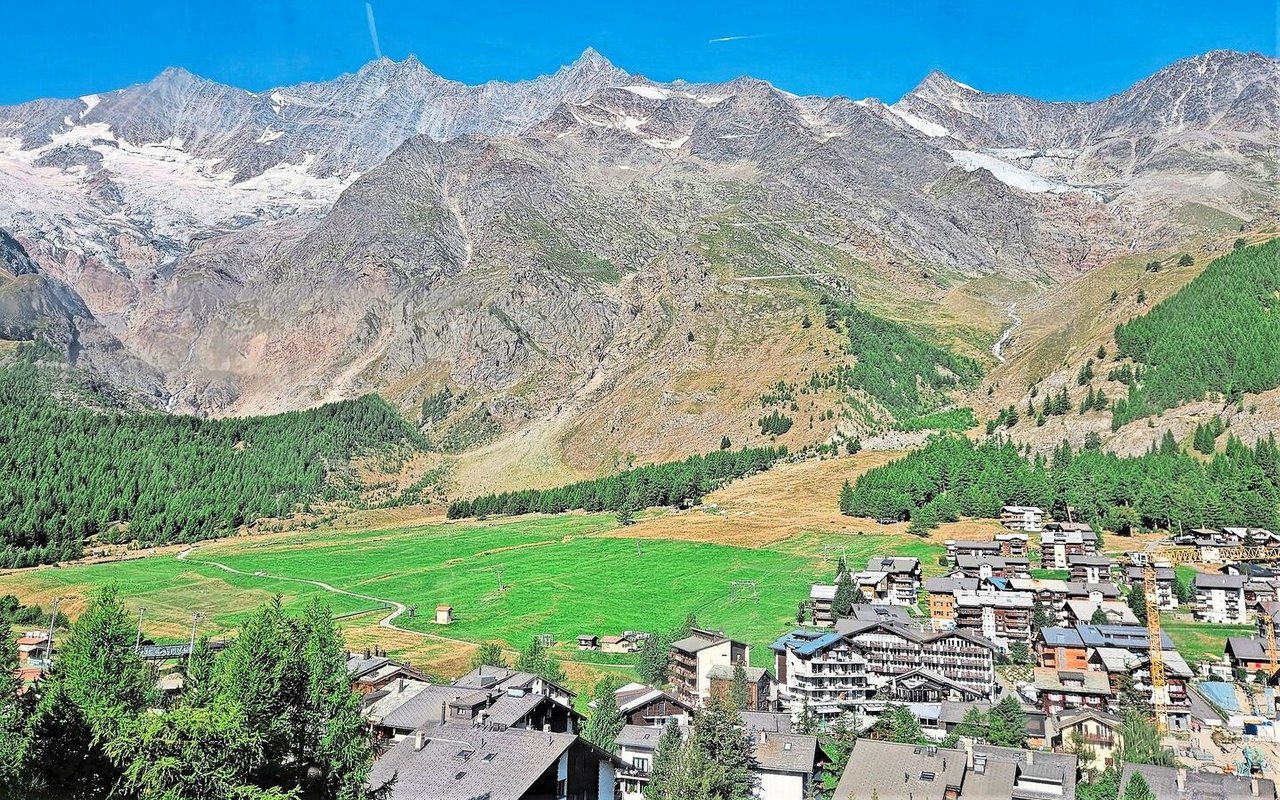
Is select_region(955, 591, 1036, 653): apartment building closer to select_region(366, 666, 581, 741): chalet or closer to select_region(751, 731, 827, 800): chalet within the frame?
select_region(751, 731, 827, 800): chalet

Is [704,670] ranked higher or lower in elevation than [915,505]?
lower

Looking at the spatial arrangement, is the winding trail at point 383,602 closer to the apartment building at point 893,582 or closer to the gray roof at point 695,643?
the gray roof at point 695,643

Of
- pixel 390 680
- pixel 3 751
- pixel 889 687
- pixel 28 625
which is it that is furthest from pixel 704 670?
pixel 28 625

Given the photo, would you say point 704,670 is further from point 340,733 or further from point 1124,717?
point 340,733

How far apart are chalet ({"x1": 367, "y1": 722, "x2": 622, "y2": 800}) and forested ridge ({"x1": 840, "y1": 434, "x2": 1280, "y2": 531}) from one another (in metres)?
127

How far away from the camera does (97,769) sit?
3547 cm

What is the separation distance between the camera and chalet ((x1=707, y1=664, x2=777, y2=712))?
292ft

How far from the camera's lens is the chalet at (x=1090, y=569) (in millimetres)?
130000

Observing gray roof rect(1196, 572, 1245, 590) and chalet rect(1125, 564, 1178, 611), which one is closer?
gray roof rect(1196, 572, 1245, 590)

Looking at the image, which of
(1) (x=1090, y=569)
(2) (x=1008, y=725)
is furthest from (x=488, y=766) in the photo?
(1) (x=1090, y=569)

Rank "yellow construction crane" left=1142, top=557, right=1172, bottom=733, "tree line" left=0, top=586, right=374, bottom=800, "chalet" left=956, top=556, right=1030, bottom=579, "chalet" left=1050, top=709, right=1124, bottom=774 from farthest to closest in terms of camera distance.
A: 1. "chalet" left=956, top=556, right=1030, bottom=579
2. "yellow construction crane" left=1142, top=557, right=1172, bottom=733
3. "chalet" left=1050, top=709, right=1124, bottom=774
4. "tree line" left=0, top=586, right=374, bottom=800

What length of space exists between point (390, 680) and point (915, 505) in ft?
416

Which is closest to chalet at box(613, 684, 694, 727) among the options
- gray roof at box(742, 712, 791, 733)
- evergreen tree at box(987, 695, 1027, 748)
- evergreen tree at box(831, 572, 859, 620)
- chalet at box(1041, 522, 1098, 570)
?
gray roof at box(742, 712, 791, 733)

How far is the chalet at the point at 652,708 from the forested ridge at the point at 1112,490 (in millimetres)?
94565
